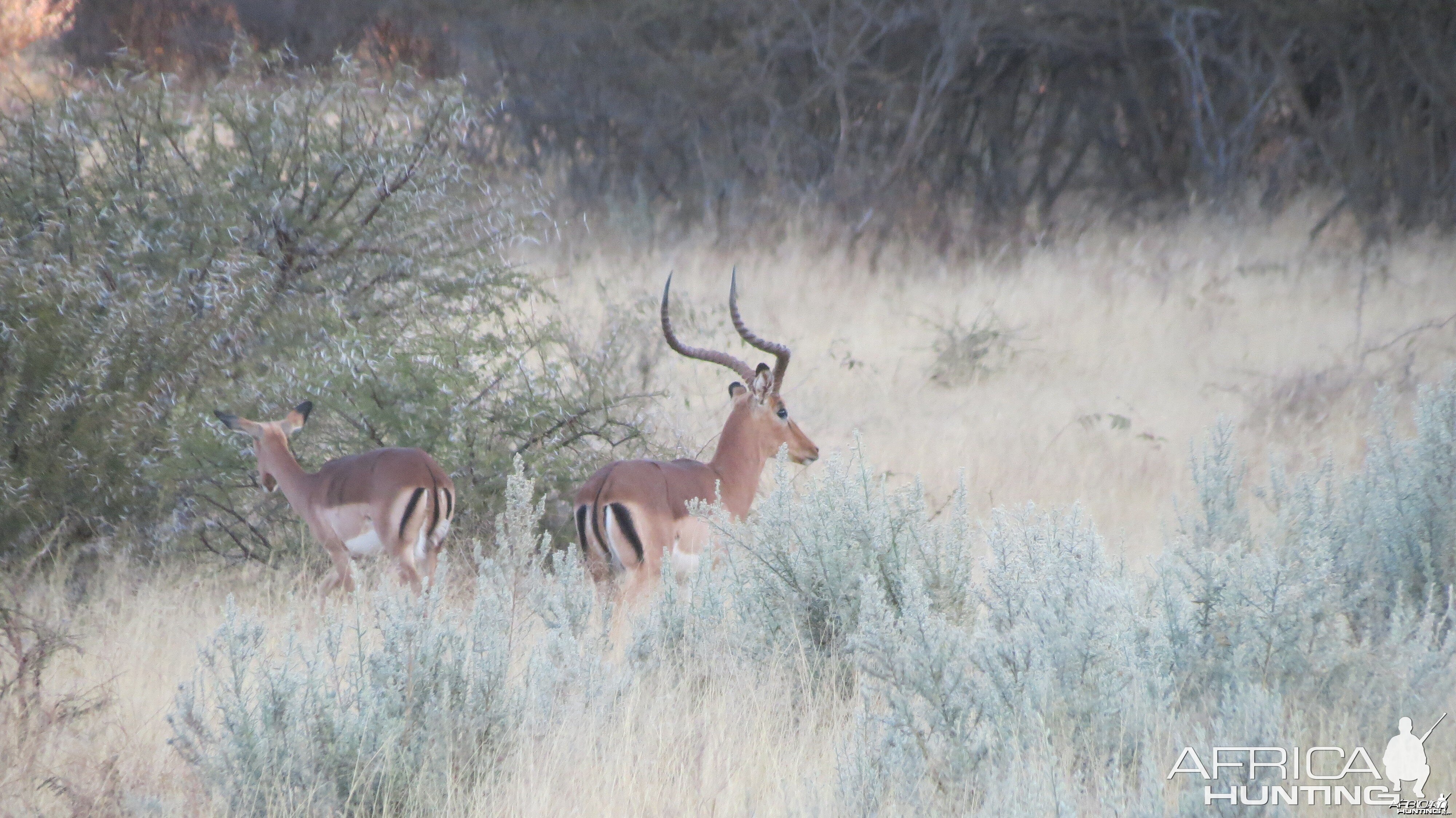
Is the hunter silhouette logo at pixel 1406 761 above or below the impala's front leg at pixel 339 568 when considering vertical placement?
below

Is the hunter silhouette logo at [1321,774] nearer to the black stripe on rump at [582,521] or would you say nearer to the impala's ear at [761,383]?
the black stripe on rump at [582,521]

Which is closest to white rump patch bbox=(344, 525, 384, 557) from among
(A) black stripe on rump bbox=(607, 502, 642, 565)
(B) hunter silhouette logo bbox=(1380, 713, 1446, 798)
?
(A) black stripe on rump bbox=(607, 502, 642, 565)

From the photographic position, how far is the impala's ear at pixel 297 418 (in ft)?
18.1

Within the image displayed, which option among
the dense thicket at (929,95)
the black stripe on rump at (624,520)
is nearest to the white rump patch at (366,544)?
the black stripe on rump at (624,520)

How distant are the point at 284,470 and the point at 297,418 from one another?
0.75ft

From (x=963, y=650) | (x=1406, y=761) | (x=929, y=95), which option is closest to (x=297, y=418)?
(x=963, y=650)

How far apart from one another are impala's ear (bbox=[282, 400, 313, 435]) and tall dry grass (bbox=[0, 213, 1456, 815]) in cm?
64

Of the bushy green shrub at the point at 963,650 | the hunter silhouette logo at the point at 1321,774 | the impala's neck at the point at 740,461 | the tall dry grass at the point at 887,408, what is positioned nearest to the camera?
the hunter silhouette logo at the point at 1321,774

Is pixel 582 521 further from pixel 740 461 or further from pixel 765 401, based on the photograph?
pixel 765 401

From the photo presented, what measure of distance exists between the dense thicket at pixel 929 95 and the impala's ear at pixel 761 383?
7665mm

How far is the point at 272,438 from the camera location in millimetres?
5512

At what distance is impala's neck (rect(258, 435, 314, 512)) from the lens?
543 centimetres

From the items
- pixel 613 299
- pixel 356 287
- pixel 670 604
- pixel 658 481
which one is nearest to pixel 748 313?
pixel 613 299

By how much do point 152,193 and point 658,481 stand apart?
3.18 metres
